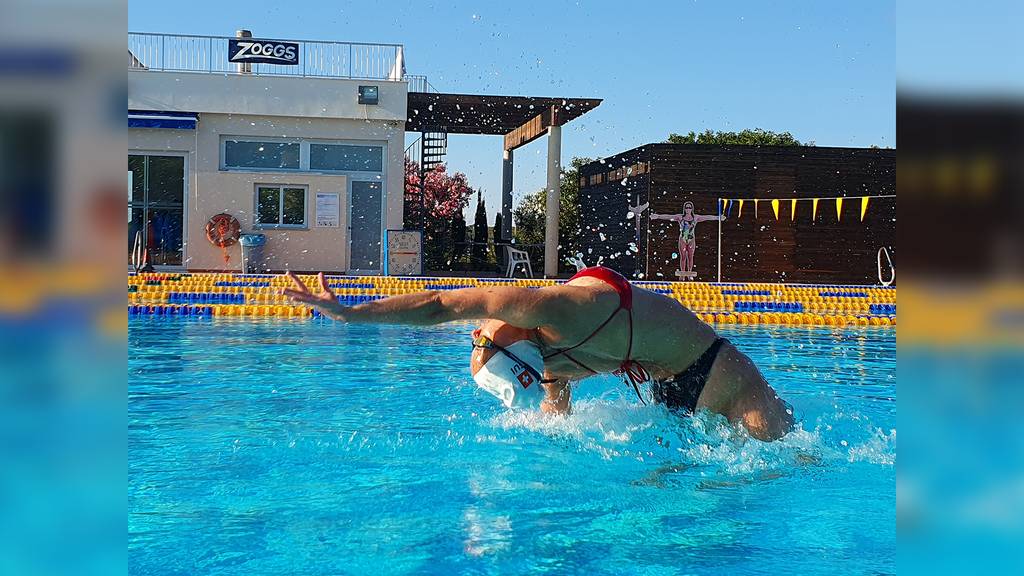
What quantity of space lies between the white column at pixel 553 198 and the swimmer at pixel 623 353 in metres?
14.0

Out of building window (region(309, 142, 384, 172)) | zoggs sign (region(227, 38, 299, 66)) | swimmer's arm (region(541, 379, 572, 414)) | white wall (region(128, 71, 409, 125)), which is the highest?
zoggs sign (region(227, 38, 299, 66))

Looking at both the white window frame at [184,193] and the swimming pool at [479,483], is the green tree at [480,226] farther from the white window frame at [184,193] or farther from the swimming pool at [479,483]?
the swimming pool at [479,483]

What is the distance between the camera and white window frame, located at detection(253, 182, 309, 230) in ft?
58.2

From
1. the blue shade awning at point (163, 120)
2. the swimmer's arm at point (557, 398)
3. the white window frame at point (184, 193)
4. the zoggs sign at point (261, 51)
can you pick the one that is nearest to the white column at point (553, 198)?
the zoggs sign at point (261, 51)

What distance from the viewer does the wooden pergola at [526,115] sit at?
682 inches

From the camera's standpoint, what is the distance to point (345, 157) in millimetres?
18078

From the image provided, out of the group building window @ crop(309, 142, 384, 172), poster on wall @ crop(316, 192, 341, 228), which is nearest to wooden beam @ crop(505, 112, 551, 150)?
building window @ crop(309, 142, 384, 172)

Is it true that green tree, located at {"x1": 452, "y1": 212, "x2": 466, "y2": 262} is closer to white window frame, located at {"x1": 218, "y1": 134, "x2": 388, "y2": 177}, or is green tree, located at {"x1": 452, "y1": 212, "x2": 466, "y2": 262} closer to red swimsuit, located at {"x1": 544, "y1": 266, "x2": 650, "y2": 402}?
white window frame, located at {"x1": 218, "y1": 134, "x2": 388, "y2": 177}

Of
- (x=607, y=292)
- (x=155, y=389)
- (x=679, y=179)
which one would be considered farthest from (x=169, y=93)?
(x=607, y=292)

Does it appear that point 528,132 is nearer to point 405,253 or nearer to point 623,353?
point 405,253

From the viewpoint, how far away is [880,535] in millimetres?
2977

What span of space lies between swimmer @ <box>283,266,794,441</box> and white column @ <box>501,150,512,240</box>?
18.3 meters
